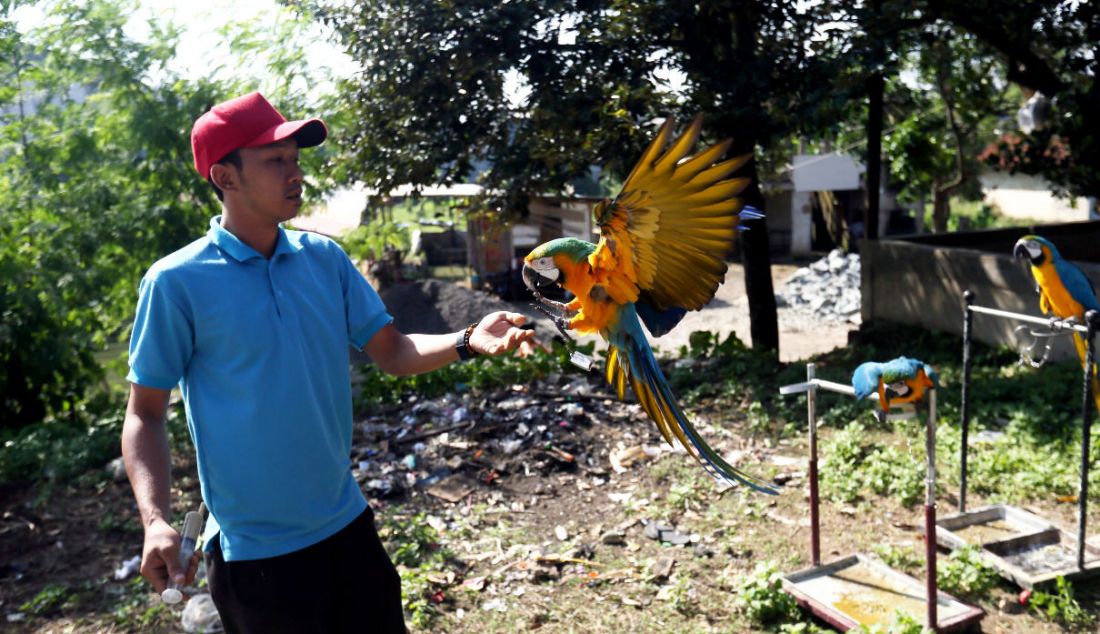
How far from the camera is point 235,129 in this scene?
1.77 metres

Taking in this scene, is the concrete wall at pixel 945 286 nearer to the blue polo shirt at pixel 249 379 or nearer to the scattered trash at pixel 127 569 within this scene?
the scattered trash at pixel 127 569

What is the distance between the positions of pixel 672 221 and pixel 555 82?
14.2 feet

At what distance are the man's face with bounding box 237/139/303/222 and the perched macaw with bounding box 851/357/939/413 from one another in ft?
7.15

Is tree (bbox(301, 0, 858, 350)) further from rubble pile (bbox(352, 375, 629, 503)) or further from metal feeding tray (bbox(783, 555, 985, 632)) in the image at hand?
metal feeding tray (bbox(783, 555, 985, 632))

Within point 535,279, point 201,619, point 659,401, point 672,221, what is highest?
point 672,221

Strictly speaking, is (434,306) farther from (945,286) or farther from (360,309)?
(360,309)

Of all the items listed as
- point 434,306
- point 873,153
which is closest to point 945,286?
point 873,153

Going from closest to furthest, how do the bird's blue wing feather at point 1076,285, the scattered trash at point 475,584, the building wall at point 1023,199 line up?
the scattered trash at point 475,584 → the bird's blue wing feather at point 1076,285 → the building wall at point 1023,199

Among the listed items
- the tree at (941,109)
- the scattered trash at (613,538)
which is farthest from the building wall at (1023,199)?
the scattered trash at (613,538)

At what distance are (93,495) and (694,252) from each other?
15.8 feet

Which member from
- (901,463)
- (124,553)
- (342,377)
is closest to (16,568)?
(124,553)

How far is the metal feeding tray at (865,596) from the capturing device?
3186 mm

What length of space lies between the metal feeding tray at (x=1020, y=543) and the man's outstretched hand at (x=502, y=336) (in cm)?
269

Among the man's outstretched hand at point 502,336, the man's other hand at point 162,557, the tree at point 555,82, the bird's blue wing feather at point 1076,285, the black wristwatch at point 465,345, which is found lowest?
the man's other hand at point 162,557
